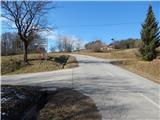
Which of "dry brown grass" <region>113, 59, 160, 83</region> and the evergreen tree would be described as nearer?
"dry brown grass" <region>113, 59, 160, 83</region>

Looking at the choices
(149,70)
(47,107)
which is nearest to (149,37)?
(149,70)

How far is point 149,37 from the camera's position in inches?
2079

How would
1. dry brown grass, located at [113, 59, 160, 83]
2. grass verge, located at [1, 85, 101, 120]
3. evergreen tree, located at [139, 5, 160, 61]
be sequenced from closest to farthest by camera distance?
1. grass verge, located at [1, 85, 101, 120]
2. dry brown grass, located at [113, 59, 160, 83]
3. evergreen tree, located at [139, 5, 160, 61]

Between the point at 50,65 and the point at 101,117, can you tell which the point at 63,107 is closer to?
the point at 101,117

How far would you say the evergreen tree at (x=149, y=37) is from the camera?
5200 centimetres

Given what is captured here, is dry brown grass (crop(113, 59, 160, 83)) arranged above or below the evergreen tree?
below

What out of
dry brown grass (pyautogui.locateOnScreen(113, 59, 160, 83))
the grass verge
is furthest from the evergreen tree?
the grass verge

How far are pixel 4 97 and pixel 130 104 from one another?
201 inches

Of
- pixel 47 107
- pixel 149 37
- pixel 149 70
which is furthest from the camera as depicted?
pixel 149 37

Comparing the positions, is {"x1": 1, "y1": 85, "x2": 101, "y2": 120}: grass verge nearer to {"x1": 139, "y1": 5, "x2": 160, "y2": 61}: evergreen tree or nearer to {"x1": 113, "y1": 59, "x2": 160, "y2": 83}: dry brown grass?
{"x1": 113, "y1": 59, "x2": 160, "y2": 83}: dry brown grass

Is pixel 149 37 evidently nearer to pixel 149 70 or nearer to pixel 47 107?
pixel 149 70

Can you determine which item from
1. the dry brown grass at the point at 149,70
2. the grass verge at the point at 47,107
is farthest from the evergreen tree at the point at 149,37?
the grass verge at the point at 47,107

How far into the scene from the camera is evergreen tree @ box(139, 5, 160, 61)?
2047 inches

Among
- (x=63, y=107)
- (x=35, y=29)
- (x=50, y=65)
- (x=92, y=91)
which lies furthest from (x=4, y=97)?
(x=35, y=29)
